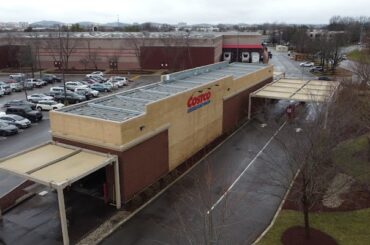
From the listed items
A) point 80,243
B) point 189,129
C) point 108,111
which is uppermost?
point 108,111

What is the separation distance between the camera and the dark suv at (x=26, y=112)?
1495 inches

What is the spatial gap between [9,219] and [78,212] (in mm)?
3490

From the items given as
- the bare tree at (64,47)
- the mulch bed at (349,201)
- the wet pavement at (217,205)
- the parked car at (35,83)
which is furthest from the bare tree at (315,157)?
the bare tree at (64,47)

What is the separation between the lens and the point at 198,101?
27.8 meters

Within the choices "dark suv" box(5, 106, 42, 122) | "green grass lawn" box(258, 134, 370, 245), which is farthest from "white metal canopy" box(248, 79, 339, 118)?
"dark suv" box(5, 106, 42, 122)

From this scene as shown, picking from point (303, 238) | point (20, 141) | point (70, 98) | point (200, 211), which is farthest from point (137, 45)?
point (303, 238)

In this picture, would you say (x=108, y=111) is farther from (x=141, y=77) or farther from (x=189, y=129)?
(x=141, y=77)

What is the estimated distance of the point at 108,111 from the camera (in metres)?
23.0

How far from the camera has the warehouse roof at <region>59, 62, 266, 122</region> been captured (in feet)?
73.8

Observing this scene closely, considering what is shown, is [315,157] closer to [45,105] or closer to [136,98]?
[136,98]

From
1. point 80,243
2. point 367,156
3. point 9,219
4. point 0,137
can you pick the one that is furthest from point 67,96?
point 367,156

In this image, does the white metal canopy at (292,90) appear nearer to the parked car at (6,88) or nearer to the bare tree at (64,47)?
the parked car at (6,88)

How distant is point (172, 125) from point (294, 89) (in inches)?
809

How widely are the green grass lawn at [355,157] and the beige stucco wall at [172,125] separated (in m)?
9.99
